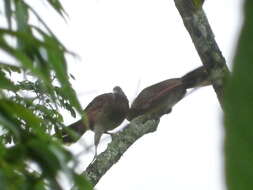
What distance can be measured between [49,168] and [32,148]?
4 centimetres

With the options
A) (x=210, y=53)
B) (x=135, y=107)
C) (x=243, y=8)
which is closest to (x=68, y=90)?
(x=243, y=8)

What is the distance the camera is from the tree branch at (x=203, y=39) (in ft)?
5.08

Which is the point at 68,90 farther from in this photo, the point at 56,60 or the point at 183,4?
the point at 183,4

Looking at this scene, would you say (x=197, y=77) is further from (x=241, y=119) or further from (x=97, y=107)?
(x=97, y=107)

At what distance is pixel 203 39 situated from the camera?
1.71 metres

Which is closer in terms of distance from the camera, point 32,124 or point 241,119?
point 241,119

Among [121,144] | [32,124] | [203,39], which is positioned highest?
[32,124]

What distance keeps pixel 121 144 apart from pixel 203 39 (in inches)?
29.9

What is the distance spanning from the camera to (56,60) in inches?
30.2

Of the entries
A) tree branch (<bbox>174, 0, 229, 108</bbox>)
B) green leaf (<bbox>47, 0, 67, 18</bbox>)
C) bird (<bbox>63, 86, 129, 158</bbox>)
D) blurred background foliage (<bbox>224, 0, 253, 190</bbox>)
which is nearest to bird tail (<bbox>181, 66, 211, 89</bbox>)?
tree branch (<bbox>174, 0, 229, 108</bbox>)

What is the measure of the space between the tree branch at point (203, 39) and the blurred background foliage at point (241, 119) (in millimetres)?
1405

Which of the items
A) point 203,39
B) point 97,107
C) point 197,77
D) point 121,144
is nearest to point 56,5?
point 197,77

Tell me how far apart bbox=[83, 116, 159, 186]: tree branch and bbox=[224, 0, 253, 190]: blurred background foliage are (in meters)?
2.13

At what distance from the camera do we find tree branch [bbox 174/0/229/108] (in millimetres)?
1550
